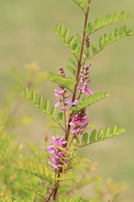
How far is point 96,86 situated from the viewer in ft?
11.6

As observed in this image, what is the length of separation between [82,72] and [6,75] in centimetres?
300

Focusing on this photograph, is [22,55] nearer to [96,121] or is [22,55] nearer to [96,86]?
[96,86]

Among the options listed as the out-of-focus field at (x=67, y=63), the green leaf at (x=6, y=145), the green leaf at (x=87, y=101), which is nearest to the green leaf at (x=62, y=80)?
the green leaf at (x=87, y=101)

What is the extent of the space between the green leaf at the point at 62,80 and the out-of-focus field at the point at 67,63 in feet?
5.71

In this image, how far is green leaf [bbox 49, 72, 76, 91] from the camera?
1.90 feet

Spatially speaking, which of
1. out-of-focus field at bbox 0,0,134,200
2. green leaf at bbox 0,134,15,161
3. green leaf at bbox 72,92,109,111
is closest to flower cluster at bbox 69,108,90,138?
green leaf at bbox 72,92,109,111

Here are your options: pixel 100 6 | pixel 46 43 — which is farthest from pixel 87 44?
pixel 100 6

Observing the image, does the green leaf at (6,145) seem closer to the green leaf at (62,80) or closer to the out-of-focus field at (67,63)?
the green leaf at (62,80)

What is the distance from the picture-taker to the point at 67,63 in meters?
3.84

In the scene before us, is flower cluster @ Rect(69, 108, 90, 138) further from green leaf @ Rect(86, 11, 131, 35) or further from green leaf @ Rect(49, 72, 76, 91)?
green leaf @ Rect(86, 11, 131, 35)

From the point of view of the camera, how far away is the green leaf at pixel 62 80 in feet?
1.90

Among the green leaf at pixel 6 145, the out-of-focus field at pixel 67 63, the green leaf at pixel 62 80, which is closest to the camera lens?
the green leaf at pixel 62 80

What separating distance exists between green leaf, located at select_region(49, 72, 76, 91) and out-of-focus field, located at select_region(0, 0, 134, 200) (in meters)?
1.74

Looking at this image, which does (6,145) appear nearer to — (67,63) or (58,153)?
(58,153)
